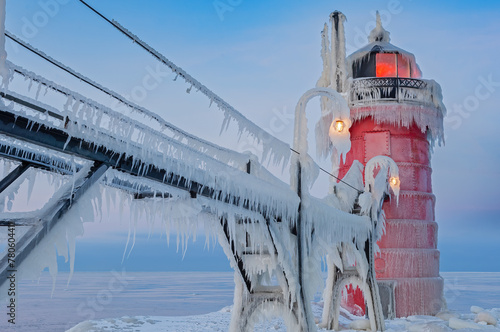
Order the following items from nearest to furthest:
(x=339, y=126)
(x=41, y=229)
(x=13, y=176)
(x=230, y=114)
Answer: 1. (x=41, y=229)
2. (x=13, y=176)
3. (x=230, y=114)
4. (x=339, y=126)

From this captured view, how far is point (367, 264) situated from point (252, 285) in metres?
6.77

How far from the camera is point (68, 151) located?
4.38 metres

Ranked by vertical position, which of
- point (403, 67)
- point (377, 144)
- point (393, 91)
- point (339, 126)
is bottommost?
point (339, 126)

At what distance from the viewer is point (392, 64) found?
22828 millimetres

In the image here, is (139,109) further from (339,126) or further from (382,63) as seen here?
(382,63)

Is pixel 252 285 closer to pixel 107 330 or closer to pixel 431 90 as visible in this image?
pixel 107 330

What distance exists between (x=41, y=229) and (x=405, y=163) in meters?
19.2

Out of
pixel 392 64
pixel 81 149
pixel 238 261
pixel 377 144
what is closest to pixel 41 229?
pixel 81 149

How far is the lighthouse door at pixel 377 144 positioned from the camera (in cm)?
2116

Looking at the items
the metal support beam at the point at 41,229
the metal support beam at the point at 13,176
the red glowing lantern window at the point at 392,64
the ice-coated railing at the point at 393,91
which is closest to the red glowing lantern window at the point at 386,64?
the red glowing lantern window at the point at 392,64

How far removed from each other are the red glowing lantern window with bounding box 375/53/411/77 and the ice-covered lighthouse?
572mm

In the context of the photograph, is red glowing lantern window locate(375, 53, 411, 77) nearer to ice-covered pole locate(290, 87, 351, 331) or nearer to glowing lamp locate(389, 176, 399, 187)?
glowing lamp locate(389, 176, 399, 187)

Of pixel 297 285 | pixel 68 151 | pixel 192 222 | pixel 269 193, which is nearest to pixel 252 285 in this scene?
pixel 297 285

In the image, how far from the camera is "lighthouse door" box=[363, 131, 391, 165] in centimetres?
2116
